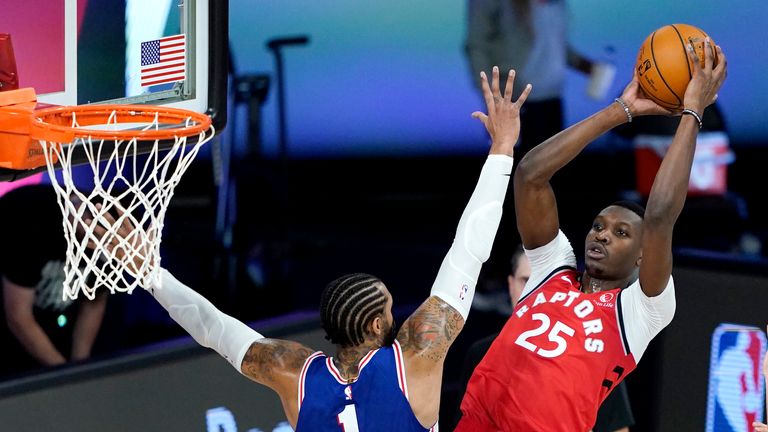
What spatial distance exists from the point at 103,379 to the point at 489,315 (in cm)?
329

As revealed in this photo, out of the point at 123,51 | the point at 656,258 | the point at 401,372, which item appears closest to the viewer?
the point at 401,372

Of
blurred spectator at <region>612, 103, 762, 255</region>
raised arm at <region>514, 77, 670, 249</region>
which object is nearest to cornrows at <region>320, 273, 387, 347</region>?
raised arm at <region>514, 77, 670, 249</region>

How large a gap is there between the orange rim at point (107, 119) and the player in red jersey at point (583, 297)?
112 cm

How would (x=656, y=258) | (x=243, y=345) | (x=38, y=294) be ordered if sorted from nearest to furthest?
(x=243, y=345)
(x=656, y=258)
(x=38, y=294)

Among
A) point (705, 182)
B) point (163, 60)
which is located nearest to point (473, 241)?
point (163, 60)

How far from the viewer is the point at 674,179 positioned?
3607 millimetres

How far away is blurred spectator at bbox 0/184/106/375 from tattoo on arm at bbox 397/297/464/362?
9.09ft

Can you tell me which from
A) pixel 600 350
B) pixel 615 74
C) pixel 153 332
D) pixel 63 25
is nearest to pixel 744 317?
pixel 600 350

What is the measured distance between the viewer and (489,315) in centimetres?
731

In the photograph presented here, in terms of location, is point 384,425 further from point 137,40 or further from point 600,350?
point 137,40

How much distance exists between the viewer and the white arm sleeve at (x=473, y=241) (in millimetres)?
3422

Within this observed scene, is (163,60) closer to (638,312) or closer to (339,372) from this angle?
(339,372)

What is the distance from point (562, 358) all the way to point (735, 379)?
1.80 metres

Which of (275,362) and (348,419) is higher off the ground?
(275,362)
